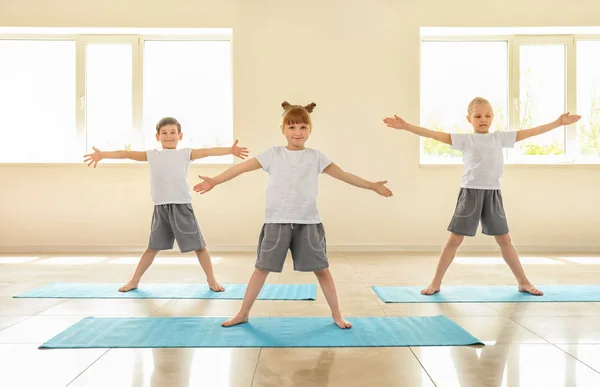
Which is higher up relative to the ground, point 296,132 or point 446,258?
point 296,132

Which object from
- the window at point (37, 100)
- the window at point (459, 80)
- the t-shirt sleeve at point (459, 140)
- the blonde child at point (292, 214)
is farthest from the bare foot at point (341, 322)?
the window at point (37, 100)

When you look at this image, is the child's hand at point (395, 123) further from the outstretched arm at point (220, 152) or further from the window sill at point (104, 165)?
the window sill at point (104, 165)

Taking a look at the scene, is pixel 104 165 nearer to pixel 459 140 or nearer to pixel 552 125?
pixel 459 140

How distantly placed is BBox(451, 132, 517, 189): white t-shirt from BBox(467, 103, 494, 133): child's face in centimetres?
4

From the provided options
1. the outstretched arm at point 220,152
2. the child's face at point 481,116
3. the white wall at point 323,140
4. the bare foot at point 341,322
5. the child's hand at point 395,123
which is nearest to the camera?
the bare foot at point 341,322

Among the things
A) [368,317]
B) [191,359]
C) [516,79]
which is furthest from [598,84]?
[191,359]

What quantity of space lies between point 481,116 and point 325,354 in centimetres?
193

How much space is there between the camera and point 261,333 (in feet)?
7.22

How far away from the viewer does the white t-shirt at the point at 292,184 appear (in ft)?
7.85

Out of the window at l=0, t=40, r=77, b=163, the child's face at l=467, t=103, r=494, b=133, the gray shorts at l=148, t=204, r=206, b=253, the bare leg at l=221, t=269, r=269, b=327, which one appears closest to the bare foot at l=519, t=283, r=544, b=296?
the child's face at l=467, t=103, r=494, b=133

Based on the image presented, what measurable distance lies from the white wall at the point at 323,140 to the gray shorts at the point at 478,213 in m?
2.25

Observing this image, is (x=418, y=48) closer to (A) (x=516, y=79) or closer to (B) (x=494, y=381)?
(A) (x=516, y=79)

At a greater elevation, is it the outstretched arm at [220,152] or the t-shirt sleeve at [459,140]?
the t-shirt sleeve at [459,140]

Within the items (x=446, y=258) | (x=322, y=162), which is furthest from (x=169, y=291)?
(x=446, y=258)
